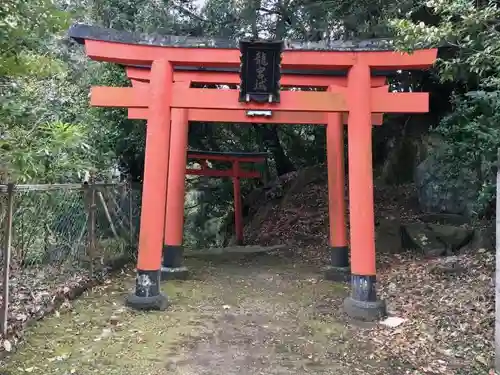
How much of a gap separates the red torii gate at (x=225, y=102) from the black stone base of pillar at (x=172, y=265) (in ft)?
5.34

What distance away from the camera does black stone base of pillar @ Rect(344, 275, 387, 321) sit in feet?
17.5

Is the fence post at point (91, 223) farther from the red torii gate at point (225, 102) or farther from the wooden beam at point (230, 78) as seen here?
the wooden beam at point (230, 78)

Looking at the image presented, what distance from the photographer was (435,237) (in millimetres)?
8516

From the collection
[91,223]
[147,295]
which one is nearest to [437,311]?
[147,295]

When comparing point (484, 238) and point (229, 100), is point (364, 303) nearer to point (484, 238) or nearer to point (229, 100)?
point (229, 100)

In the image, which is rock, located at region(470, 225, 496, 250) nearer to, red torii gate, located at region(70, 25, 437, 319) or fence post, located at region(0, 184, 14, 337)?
red torii gate, located at region(70, 25, 437, 319)

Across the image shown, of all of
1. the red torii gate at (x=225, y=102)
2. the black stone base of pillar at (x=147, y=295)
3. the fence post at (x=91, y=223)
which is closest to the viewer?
the black stone base of pillar at (x=147, y=295)

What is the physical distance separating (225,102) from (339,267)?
3456 mm

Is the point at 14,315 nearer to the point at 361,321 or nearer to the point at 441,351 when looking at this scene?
the point at 361,321

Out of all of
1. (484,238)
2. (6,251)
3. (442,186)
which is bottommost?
(6,251)

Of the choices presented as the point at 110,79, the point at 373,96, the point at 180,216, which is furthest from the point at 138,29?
the point at 373,96

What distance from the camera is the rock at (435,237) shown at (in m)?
Result: 8.23

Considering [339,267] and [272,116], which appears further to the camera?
[339,267]

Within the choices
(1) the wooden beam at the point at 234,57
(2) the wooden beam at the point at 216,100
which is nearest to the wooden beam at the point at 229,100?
(2) the wooden beam at the point at 216,100
